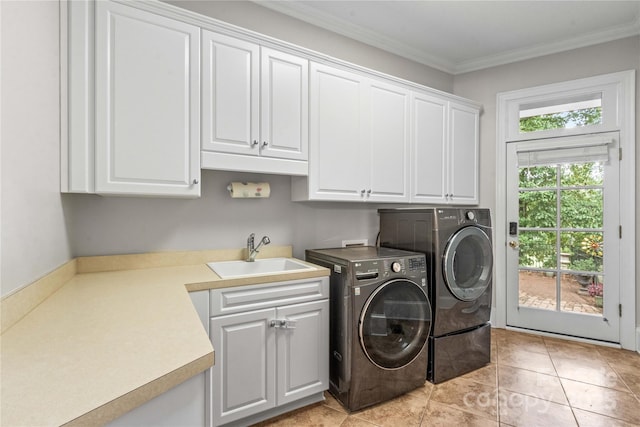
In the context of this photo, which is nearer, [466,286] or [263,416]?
[263,416]

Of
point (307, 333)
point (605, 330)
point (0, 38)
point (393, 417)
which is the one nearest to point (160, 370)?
point (0, 38)

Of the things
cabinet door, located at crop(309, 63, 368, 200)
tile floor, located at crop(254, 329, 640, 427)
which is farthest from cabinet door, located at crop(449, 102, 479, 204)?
tile floor, located at crop(254, 329, 640, 427)

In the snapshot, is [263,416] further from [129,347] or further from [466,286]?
[466,286]

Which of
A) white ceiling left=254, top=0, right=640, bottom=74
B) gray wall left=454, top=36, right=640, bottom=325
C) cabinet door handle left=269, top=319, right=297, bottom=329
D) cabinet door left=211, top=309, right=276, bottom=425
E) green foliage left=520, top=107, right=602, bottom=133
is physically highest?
white ceiling left=254, top=0, right=640, bottom=74

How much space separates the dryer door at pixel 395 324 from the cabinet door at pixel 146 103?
1250 millimetres

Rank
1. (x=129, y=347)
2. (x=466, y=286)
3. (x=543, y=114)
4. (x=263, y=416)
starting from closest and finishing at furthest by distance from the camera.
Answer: (x=129, y=347)
(x=263, y=416)
(x=466, y=286)
(x=543, y=114)

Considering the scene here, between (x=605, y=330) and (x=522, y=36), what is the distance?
2.72 meters

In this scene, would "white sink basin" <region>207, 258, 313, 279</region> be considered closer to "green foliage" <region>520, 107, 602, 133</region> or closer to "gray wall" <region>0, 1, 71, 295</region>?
"gray wall" <region>0, 1, 71, 295</region>

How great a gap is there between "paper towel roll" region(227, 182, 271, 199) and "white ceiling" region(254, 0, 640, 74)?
1.36m

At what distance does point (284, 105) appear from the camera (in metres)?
2.03

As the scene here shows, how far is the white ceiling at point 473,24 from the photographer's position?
7.97ft

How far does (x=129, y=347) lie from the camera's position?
2.49ft

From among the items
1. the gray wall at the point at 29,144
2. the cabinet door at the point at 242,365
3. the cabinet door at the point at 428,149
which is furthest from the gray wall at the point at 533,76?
the gray wall at the point at 29,144

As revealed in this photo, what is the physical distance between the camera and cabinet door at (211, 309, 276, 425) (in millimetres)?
1615
